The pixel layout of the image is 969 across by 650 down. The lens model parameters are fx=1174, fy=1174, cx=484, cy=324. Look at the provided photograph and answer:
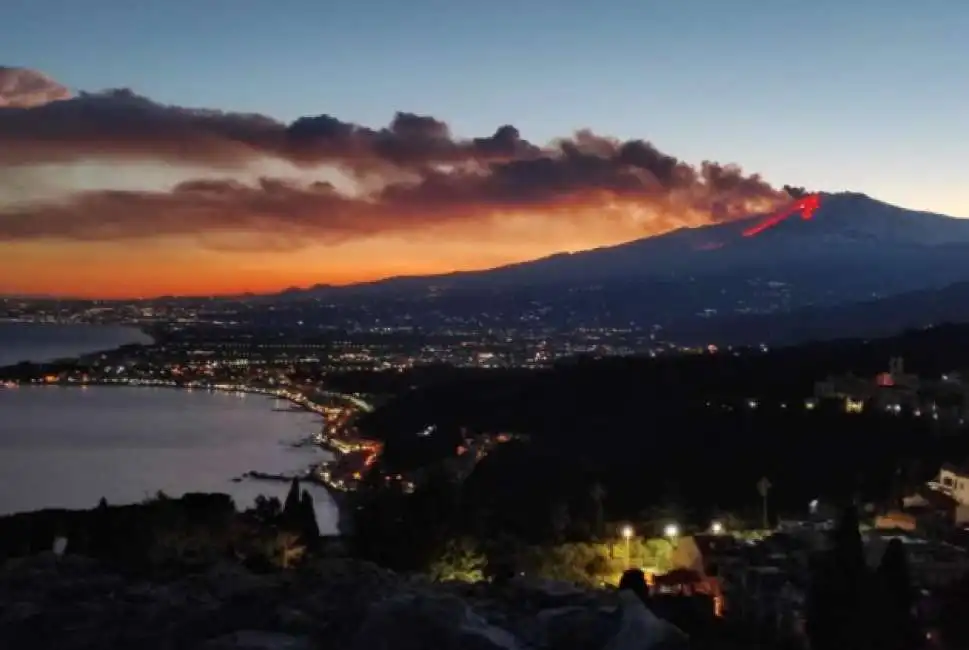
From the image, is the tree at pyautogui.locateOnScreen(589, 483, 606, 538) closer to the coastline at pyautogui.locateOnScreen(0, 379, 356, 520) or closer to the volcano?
the coastline at pyautogui.locateOnScreen(0, 379, 356, 520)

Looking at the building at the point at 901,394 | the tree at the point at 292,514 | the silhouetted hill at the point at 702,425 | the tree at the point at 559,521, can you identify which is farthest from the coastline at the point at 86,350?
the tree at the point at 559,521

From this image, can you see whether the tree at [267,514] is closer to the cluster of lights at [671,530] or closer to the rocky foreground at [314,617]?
the cluster of lights at [671,530]

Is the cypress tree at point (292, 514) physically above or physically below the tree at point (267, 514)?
above

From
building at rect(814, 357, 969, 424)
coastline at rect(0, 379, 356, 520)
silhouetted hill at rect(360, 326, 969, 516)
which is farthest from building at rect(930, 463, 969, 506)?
coastline at rect(0, 379, 356, 520)

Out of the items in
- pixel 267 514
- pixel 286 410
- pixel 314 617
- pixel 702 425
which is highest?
pixel 314 617

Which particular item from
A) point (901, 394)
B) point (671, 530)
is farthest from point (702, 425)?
point (671, 530)

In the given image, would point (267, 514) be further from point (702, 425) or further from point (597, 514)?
point (702, 425)
